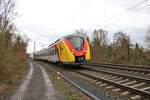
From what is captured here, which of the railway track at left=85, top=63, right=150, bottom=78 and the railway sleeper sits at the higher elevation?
the railway track at left=85, top=63, right=150, bottom=78

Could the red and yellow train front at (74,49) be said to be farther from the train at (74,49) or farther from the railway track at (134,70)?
the railway track at (134,70)

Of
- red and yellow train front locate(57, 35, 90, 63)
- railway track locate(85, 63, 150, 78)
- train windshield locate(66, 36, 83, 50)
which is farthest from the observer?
train windshield locate(66, 36, 83, 50)

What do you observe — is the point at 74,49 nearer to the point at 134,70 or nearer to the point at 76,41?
the point at 76,41

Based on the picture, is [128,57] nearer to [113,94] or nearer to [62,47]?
[62,47]

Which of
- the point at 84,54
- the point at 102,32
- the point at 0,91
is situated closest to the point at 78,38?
the point at 84,54

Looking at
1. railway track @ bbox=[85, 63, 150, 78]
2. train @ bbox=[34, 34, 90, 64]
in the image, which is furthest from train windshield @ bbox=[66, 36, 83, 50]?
railway track @ bbox=[85, 63, 150, 78]

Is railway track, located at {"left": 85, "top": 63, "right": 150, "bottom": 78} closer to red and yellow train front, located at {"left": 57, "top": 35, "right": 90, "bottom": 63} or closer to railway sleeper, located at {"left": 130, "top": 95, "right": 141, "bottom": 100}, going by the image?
red and yellow train front, located at {"left": 57, "top": 35, "right": 90, "bottom": 63}

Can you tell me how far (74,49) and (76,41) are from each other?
1121 mm

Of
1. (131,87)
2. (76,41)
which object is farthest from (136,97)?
(76,41)

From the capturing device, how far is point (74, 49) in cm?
3109

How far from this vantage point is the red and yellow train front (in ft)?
101

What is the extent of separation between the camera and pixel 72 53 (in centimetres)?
3075

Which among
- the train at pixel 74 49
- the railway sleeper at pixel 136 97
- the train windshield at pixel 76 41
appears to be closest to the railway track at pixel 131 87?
the railway sleeper at pixel 136 97

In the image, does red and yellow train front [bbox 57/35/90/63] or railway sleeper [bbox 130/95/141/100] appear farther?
red and yellow train front [bbox 57/35/90/63]
